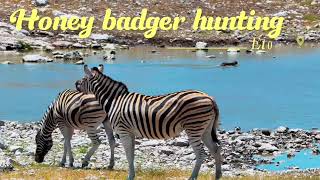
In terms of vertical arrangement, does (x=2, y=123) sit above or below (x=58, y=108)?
below

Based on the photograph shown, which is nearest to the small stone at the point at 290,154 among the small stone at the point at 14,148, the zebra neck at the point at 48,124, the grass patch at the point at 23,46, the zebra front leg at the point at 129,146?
the zebra neck at the point at 48,124

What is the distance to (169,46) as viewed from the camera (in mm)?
71188

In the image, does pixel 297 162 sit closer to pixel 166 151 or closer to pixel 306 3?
pixel 166 151

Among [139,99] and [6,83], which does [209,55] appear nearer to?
[6,83]

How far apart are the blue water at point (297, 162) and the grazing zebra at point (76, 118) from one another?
5783mm

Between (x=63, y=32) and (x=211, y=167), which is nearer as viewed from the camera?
(x=211, y=167)

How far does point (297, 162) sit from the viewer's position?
23.2 meters

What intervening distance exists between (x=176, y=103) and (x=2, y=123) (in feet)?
50.7

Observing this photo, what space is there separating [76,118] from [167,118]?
4728mm

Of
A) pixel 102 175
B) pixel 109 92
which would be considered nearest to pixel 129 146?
pixel 102 175

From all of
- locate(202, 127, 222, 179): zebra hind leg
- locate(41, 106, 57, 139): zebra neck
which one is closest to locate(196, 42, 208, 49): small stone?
locate(41, 106, 57, 139): zebra neck

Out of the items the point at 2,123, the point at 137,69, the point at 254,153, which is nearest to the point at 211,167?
the point at 254,153

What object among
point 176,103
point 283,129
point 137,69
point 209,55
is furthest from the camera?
point 209,55

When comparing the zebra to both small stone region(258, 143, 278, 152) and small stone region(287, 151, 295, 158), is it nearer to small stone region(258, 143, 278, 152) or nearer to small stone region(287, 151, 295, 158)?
small stone region(287, 151, 295, 158)
